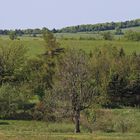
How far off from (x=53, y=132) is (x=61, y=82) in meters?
14.1

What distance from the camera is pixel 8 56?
97062 mm

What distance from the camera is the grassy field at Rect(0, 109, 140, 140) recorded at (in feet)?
134

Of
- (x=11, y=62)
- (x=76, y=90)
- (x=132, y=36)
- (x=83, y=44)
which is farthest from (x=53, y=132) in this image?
(x=132, y=36)

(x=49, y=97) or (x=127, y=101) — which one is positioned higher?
(x=49, y=97)

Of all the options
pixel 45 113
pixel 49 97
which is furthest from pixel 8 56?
pixel 49 97

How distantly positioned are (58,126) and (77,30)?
126338 millimetres

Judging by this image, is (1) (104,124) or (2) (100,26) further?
(2) (100,26)

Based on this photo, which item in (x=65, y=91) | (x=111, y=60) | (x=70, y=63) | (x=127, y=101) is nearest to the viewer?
(x=65, y=91)

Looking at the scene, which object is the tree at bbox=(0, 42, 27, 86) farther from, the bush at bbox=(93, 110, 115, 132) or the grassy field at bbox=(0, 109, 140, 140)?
the bush at bbox=(93, 110, 115, 132)

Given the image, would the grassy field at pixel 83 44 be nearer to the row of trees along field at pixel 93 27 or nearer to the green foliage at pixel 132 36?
the green foliage at pixel 132 36

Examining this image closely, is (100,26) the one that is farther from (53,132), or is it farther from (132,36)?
(53,132)

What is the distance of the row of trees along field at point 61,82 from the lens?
206ft

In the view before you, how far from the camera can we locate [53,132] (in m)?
51.8

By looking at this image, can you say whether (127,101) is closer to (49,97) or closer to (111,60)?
(111,60)
